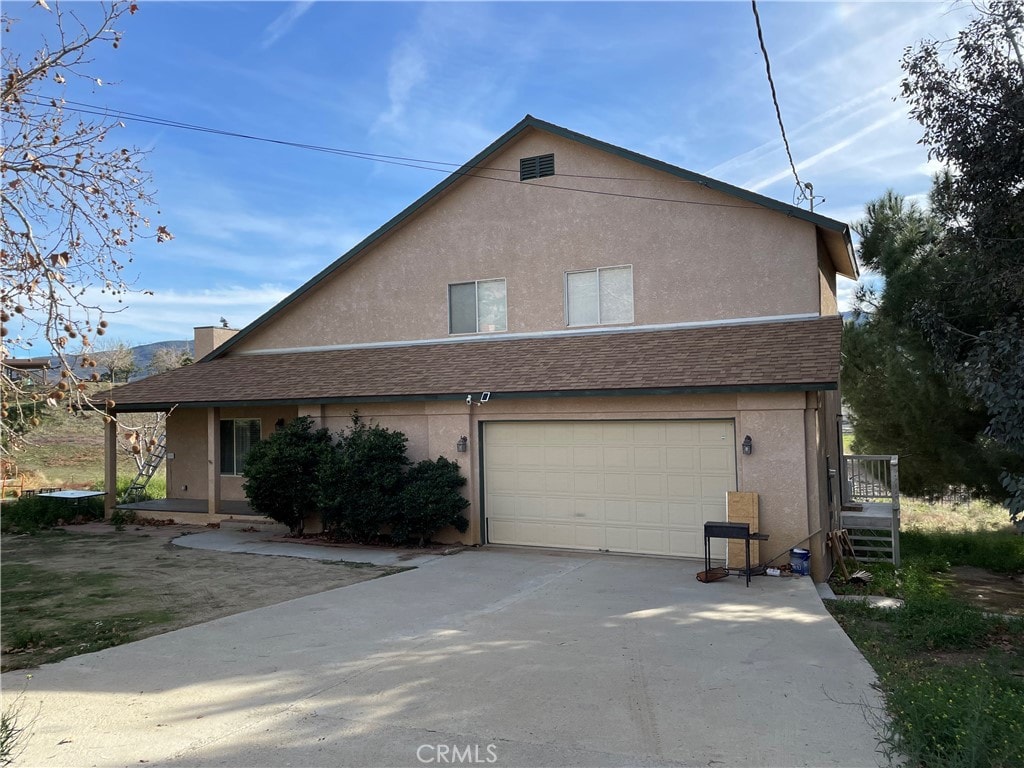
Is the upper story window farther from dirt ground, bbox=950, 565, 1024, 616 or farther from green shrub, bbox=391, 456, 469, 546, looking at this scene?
dirt ground, bbox=950, 565, 1024, 616

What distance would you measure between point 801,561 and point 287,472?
365 inches

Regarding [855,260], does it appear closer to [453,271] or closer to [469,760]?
[453,271]

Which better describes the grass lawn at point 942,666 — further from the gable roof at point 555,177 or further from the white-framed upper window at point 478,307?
the white-framed upper window at point 478,307

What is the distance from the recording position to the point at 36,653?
7340 millimetres

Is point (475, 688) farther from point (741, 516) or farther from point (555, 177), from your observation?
point (555, 177)

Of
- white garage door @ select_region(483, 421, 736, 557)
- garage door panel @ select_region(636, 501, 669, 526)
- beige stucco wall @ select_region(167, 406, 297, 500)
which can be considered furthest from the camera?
beige stucco wall @ select_region(167, 406, 297, 500)

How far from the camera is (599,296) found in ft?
47.5

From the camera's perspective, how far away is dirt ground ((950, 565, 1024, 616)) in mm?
11617

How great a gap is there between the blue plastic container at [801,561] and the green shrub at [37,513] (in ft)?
52.3

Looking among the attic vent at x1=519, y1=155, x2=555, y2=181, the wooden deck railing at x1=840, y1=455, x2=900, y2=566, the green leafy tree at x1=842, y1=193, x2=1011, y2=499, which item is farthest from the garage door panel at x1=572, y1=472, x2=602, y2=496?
the green leafy tree at x1=842, y1=193, x2=1011, y2=499

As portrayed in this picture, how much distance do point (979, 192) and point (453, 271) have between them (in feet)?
31.2

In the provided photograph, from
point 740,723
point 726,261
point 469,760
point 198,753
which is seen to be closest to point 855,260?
point 726,261

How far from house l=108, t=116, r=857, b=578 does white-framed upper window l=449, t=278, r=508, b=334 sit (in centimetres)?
3

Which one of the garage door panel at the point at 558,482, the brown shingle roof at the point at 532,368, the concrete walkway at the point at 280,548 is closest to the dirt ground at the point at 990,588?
the brown shingle roof at the point at 532,368
